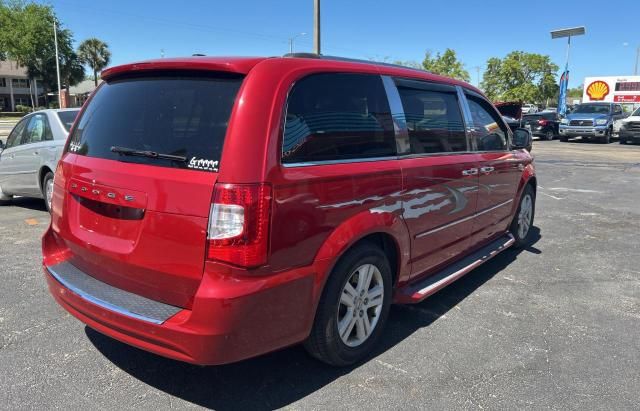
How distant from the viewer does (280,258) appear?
2.47 m

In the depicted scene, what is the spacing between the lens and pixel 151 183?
8.26 ft

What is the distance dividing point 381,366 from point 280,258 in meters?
1.18

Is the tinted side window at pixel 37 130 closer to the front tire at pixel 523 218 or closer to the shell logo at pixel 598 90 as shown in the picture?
the front tire at pixel 523 218

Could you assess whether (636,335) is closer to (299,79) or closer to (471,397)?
(471,397)

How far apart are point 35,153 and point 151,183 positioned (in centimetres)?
545

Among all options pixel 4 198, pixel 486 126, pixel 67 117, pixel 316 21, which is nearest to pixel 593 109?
pixel 316 21

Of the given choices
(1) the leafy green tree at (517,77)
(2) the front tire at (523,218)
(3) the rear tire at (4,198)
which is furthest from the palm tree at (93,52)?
(2) the front tire at (523,218)

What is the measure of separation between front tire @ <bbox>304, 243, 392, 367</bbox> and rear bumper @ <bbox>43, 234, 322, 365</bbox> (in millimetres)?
190

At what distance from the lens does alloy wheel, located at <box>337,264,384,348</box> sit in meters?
3.02

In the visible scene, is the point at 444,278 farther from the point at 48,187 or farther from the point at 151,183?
the point at 48,187

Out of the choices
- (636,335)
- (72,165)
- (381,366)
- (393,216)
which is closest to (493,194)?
(636,335)

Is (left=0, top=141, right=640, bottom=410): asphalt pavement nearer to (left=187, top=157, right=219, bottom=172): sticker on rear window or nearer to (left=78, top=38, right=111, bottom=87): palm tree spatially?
(left=187, top=157, right=219, bottom=172): sticker on rear window

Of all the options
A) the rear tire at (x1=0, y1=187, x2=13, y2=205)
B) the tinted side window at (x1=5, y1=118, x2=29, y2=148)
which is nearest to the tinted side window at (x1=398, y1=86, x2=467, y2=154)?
the tinted side window at (x1=5, y1=118, x2=29, y2=148)

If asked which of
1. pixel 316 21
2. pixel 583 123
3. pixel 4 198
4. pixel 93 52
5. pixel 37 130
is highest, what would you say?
pixel 93 52
